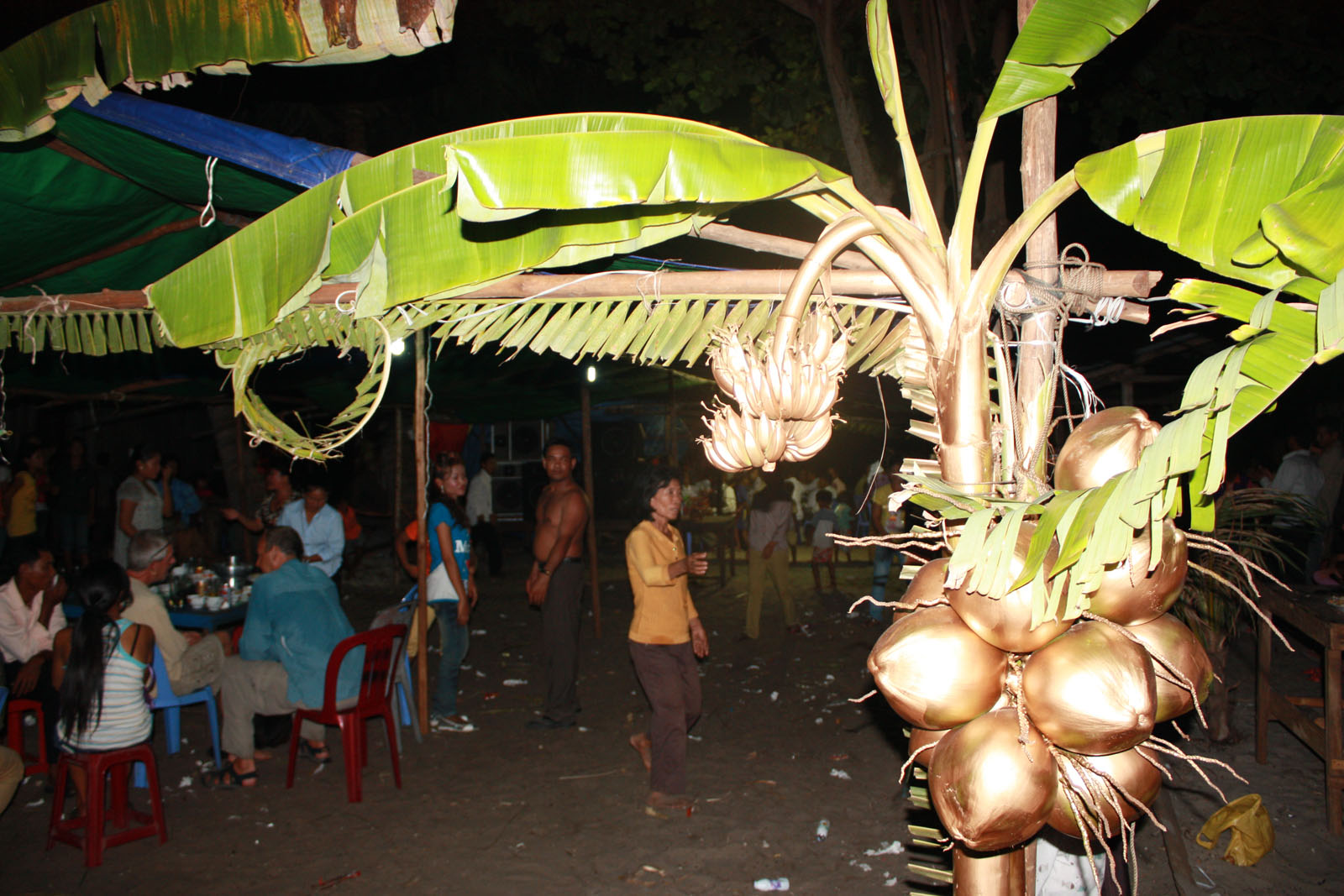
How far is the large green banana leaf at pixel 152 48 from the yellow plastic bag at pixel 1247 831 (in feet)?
17.8

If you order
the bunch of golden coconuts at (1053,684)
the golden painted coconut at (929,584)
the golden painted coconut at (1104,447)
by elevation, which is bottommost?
the bunch of golden coconuts at (1053,684)

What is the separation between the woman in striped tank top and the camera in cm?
443

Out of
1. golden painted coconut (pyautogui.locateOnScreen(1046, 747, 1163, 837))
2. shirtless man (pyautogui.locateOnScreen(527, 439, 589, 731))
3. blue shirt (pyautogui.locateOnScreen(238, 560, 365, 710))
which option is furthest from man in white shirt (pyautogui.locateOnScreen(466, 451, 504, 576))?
golden painted coconut (pyautogui.locateOnScreen(1046, 747, 1163, 837))

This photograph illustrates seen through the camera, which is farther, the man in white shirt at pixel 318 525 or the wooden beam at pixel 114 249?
the man in white shirt at pixel 318 525

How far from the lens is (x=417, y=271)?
1.90 m

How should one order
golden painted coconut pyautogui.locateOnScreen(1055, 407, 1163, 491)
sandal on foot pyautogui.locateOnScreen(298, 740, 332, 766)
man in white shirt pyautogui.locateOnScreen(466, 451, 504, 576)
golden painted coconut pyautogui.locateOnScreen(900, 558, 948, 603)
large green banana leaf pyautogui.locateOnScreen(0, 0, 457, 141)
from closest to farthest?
1. golden painted coconut pyautogui.locateOnScreen(1055, 407, 1163, 491)
2. golden painted coconut pyautogui.locateOnScreen(900, 558, 948, 603)
3. large green banana leaf pyautogui.locateOnScreen(0, 0, 457, 141)
4. sandal on foot pyautogui.locateOnScreen(298, 740, 332, 766)
5. man in white shirt pyautogui.locateOnScreen(466, 451, 504, 576)

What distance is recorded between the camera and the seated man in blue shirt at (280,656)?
17.5 feet

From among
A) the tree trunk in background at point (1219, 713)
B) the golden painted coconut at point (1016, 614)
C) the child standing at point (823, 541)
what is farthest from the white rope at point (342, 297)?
the child standing at point (823, 541)

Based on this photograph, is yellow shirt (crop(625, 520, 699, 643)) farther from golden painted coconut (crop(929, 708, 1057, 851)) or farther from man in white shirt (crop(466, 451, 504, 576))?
man in white shirt (crop(466, 451, 504, 576))

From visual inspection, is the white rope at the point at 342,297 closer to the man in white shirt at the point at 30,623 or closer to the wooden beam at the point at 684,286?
the wooden beam at the point at 684,286

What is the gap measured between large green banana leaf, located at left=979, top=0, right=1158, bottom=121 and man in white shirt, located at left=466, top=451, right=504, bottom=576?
13053 millimetres

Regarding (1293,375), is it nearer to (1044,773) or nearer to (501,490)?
(1044,773)

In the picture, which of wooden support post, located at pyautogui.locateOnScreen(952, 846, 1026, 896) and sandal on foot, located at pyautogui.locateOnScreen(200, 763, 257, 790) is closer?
wooden support post, located at pyautogui.locateOnScreen(952, 846, 1026, 896)

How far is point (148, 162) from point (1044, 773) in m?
4.03
